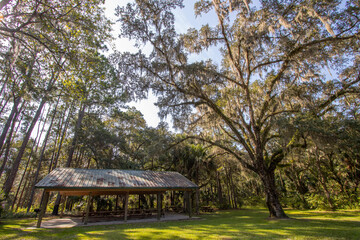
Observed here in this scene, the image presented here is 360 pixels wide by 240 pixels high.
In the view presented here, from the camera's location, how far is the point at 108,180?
11.4 meters

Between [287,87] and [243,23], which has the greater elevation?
[243,23]

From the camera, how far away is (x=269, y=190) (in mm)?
10422

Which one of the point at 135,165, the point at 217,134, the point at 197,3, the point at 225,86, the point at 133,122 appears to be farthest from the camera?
the point at 133,122

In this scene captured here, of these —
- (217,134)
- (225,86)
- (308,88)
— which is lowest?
(217,134)

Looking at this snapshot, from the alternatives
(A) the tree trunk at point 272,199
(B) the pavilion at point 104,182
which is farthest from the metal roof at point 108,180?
(A) the tree trunk at point 272,199

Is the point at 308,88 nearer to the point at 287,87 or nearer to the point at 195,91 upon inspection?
the point at 287,87

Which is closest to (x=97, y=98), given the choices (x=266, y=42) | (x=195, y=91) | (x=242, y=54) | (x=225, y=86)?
(x=195, y=91)

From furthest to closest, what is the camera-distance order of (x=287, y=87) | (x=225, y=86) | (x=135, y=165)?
(x=135, y=165) → (x=225, y=86) → (x=287, y=87)

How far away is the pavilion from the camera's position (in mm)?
A: 9633

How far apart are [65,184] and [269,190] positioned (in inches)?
445

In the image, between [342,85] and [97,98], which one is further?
[97,98]

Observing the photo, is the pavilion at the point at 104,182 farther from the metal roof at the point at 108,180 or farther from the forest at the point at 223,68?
the forest at the point at 223,68

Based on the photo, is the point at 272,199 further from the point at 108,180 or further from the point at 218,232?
the point at 108,180

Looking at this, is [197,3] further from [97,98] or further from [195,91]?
[97,98]
